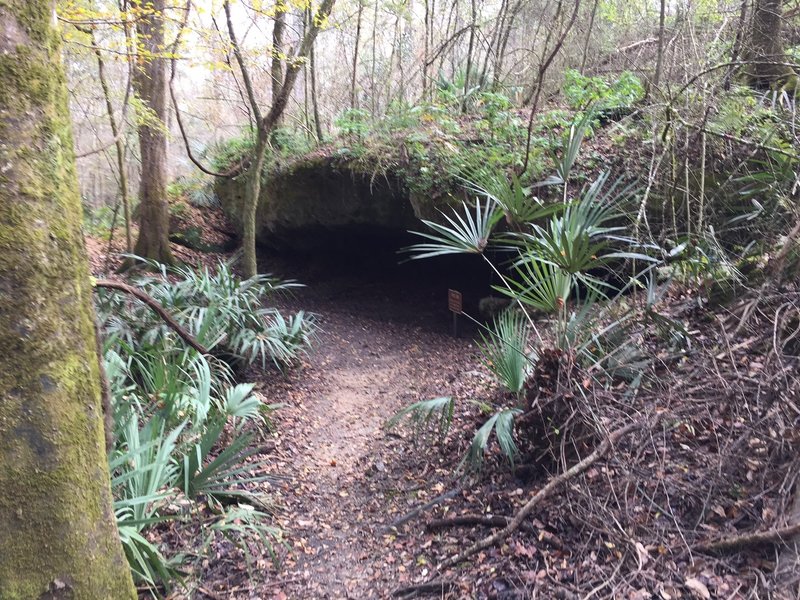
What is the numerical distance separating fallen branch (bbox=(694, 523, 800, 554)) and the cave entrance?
21.5 ft

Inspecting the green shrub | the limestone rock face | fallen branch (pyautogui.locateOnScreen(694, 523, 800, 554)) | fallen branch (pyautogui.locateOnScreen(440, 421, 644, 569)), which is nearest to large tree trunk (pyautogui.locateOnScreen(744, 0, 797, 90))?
the green shrub

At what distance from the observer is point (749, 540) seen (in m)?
2.40

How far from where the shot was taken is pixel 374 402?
6.04m

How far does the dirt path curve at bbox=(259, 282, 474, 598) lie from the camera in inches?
131

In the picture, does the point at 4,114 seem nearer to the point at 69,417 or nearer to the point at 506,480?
the point at 69,417

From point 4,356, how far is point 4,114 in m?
0.79

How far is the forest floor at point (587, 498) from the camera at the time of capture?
2.59 m

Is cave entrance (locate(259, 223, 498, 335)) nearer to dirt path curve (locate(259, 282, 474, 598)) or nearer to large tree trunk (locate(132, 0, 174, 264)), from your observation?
dirt path curve (locate(259, 282, 474, 598))

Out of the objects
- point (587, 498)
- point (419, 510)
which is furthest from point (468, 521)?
point (587, 498)

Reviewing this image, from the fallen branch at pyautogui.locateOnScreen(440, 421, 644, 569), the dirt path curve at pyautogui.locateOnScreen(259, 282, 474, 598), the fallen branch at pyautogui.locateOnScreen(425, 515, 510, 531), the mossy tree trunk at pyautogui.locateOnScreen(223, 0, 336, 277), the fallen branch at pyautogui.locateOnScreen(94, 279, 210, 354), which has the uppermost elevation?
the mossy tree trunk at pyautogui.locateOnScreen(223, 0, 336, 277)

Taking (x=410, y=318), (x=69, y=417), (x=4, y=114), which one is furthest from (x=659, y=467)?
(x=410, y=318)

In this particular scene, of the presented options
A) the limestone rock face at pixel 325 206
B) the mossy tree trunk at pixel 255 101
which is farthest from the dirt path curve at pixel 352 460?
the limestone rock face at pixel 325 206

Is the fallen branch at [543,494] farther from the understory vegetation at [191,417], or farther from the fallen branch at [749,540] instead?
the understory vegetation at [191,417]

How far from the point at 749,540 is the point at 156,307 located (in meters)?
4.10
